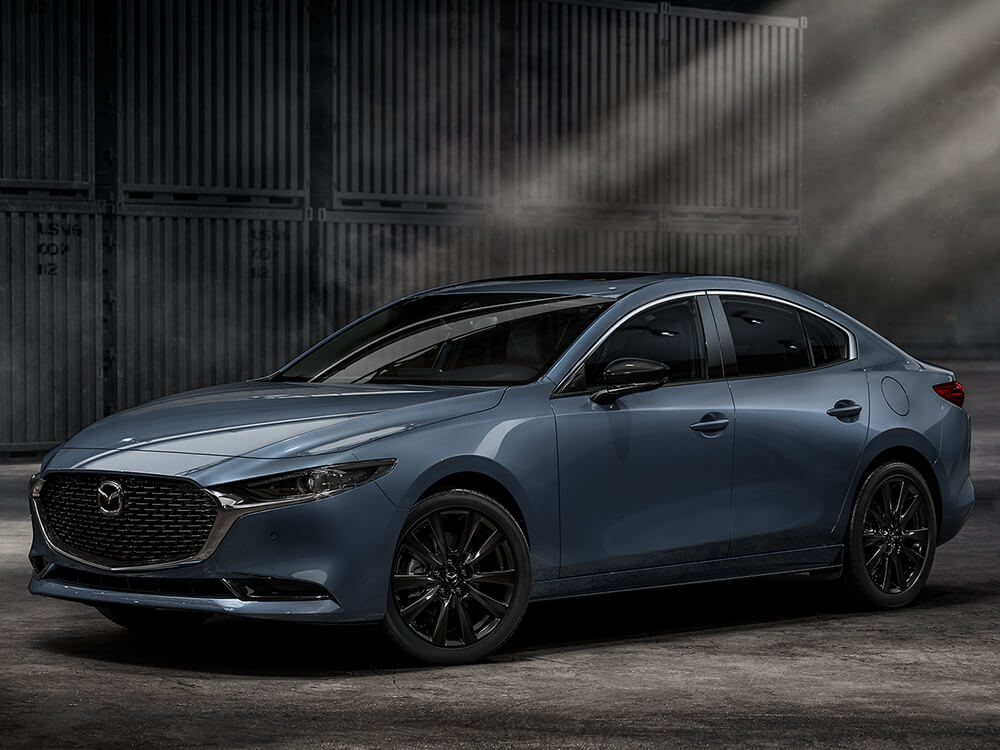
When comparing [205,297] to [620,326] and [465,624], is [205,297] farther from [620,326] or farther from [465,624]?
[465,624]

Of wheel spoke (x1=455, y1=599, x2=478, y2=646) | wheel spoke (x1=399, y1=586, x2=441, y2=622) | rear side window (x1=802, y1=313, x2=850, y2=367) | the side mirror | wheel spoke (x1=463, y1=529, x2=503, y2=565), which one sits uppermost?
rear side window (x1=802, y1=313, x2=850, y2=367)

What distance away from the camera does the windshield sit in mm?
8141

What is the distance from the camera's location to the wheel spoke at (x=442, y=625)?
7.43 metres

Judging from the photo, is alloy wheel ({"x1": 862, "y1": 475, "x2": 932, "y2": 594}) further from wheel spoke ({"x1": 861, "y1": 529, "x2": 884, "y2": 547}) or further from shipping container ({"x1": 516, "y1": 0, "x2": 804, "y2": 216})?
shipping container ({"x1": 516, "y1": 0, "x2": 804, "y2": 216})

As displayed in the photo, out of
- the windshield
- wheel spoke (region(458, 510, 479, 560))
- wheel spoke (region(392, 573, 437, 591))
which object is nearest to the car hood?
the windshield

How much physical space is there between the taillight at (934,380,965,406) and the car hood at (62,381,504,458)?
9.56 feet

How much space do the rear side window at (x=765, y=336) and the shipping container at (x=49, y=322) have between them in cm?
1176

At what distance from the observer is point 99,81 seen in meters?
19.4

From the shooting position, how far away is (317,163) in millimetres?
20547

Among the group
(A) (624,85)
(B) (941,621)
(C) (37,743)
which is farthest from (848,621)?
(A) (624,85)

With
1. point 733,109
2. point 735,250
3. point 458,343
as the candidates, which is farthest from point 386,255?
point 458,343

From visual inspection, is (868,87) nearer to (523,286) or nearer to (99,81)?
(99,81)

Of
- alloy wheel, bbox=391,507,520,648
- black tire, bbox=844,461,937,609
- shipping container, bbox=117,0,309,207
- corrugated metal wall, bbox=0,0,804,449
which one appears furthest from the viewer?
shipping container, bbox=117,0,309,207

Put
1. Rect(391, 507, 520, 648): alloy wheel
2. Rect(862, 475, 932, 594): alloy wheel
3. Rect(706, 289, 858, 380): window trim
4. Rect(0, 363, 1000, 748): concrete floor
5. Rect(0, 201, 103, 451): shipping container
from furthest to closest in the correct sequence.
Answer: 1. Rect(0, 201, 103, 451): shipping container
2. Rect(862, 475, 932, 594): alloy wheel
3. Rect(706, 289, 858, 380): window trim
4. Rect(391, 507, 520, 648): alloy wheel
5. Rect(0, 363, 1000, 748): concrete floor
